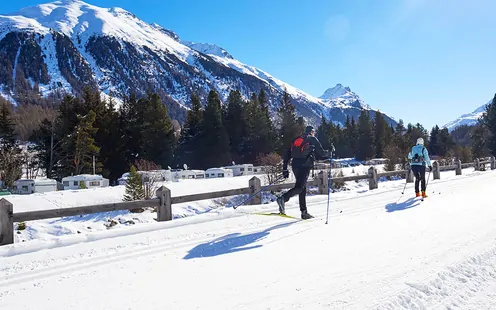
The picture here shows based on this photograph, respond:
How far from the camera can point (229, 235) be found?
677 centimetres

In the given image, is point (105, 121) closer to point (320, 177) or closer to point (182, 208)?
point (182, 208)

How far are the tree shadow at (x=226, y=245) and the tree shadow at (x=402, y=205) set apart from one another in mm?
3937

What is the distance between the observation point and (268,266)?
482cm

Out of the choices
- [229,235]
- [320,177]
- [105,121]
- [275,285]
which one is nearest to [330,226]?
[229,235]

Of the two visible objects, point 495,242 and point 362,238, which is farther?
point 362,238

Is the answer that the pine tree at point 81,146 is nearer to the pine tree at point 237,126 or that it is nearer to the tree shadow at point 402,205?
the pine tree at point 237,126

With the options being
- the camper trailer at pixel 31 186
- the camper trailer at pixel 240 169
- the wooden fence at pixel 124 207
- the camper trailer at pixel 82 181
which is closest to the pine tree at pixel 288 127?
the camper trailer at pixel 240 169

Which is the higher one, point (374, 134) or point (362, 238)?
point (374, 134)

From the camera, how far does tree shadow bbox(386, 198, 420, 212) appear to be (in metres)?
9.24

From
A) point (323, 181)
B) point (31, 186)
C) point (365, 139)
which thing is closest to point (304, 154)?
point (323, 181)

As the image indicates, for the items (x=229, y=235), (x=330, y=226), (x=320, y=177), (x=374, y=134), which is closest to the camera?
(x=229, y=235)

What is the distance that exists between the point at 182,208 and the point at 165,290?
56.4 ft

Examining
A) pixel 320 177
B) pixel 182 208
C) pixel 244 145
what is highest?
pixel 244 145

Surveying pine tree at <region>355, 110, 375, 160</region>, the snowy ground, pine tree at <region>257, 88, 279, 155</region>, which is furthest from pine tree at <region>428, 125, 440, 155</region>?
the snowy ground
